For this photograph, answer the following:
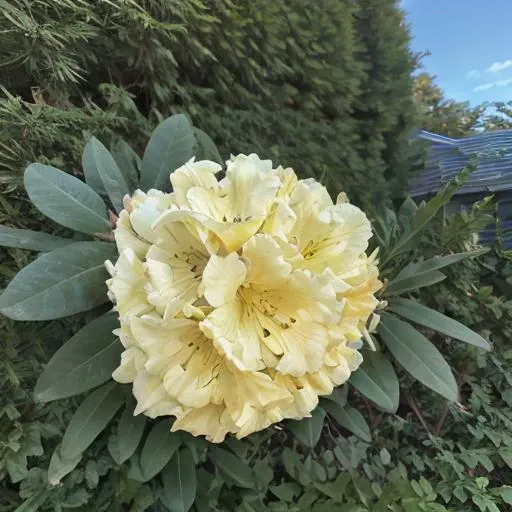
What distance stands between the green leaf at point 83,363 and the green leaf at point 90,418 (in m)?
0.04

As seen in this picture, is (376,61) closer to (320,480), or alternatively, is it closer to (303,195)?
(303,195)

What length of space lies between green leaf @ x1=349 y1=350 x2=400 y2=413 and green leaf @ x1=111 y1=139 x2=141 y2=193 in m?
0.41

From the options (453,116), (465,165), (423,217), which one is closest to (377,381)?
(423,217)

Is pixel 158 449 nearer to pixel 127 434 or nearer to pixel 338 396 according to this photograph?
pixel 127 434

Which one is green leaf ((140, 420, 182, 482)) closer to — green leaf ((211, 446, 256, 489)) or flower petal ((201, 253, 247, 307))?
green leaf ((211, 446, 256, 489))

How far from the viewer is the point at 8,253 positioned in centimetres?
69

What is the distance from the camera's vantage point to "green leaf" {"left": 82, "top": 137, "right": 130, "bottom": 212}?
2.26ft

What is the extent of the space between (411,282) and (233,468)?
1.23 ft

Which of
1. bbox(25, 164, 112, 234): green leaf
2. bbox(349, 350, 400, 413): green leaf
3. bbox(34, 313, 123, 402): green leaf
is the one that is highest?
bbox(25, 164, 112, 234): green leaf

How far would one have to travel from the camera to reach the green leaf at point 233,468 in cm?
75

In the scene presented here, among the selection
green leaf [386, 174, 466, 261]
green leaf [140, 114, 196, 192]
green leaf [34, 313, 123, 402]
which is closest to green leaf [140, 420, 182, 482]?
green leaf [34, 313, 123, 402]

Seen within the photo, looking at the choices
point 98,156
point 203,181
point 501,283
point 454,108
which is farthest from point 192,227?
point 454,108

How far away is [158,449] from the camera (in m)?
0.67

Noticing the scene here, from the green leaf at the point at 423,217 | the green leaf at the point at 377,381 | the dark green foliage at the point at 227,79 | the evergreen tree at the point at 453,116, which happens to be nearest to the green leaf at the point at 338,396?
the green leaf at the point at 377,381
